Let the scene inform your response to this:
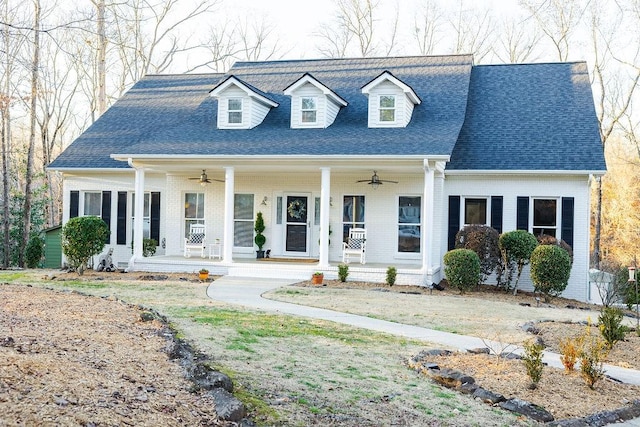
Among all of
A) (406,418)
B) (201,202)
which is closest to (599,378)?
(406,418)

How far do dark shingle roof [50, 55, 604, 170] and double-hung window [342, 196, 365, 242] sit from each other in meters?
2.08

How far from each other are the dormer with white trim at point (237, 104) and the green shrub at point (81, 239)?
535 centimetres

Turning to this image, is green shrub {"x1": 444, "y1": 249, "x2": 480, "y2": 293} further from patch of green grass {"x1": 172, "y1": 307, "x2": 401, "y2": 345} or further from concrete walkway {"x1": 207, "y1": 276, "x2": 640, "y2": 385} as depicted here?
patch of green grass {"x1": 172, "y1": 307, "x2": 401, "y2": 345}

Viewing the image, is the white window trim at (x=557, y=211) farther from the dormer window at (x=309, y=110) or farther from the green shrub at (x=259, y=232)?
the green shrub at (x=259, y=232)

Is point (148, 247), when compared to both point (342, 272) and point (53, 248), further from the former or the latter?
point (342, 272)

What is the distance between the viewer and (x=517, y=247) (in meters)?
17.2

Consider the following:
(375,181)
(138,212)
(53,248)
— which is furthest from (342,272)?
(53,248)

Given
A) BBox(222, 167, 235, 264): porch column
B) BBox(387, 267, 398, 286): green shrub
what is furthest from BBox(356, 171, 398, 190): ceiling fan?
BBox(222, 167, 235, 264): porch column

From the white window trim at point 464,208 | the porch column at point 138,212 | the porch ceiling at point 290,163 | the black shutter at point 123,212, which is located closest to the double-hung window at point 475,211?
the white window trim at point 464,208

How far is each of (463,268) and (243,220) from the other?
24.7 ft

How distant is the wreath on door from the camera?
20.6 meters

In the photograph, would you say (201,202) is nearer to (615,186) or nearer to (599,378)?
(599,378)

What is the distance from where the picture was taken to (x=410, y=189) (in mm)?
19562

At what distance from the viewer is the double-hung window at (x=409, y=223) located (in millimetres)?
19609
